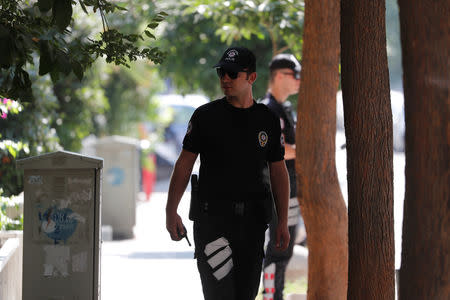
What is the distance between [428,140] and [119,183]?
10873 millimetres

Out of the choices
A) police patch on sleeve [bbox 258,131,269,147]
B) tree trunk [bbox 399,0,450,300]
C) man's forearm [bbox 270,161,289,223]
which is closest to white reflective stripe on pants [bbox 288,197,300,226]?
man's forearm [bbox 270,161,289,223]

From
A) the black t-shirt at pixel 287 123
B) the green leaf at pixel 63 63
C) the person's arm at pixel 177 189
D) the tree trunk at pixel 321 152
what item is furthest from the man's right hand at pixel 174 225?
the black t-shirt at pixel 287 123

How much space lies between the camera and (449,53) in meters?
3.52


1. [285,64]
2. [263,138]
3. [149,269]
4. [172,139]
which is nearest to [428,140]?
[263,138]

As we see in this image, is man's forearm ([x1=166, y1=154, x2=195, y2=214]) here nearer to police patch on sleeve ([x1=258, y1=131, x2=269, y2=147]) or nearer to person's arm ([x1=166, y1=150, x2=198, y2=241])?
person's arm ([x1=166, y1=150, x2=198, y2=241])

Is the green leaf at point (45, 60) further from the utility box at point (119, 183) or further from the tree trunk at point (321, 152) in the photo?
the utility box at point (119, 183)

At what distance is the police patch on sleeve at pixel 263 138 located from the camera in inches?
189

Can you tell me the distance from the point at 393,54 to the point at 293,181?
1299mm

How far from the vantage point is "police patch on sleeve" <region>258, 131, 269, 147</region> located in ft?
15.8

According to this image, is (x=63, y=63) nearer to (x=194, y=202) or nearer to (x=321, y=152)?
(x=194, y=202)

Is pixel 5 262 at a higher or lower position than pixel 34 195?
lower

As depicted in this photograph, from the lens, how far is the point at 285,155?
7.00 meters

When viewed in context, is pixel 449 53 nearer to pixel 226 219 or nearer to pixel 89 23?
pixel 226 219

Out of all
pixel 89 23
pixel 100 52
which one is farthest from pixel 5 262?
pixel 89 23
